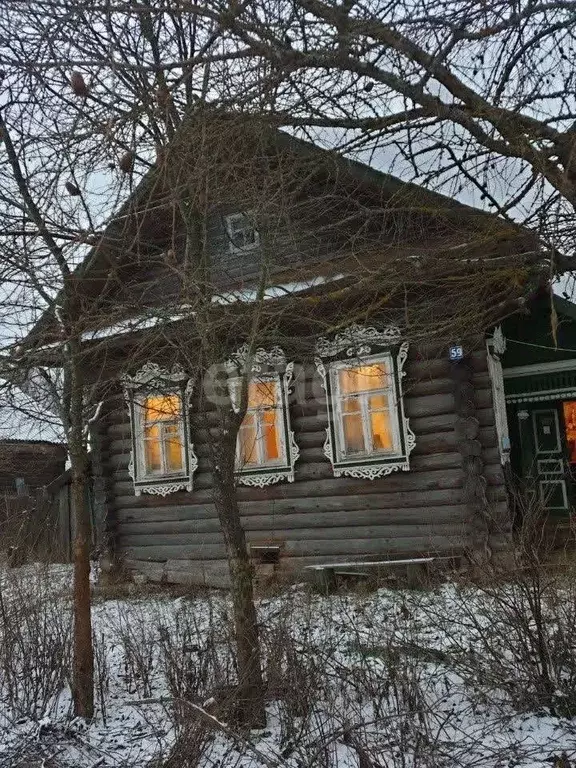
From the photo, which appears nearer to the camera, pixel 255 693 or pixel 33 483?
pixel 255 693

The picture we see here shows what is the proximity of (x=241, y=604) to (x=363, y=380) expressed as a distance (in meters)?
4.91

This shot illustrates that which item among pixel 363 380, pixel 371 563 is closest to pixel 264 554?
pixel 371 563

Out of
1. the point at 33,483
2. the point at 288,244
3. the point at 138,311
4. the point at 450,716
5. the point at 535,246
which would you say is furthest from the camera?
the point at 33,483

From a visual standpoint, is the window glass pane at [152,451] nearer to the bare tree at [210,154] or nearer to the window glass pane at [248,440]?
the window glass pane at [248,440]

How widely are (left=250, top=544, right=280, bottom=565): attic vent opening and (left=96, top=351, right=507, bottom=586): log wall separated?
0.33 feet

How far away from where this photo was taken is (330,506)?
9312mm

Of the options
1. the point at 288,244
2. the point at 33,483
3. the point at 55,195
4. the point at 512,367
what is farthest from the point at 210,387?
the point at 33,483

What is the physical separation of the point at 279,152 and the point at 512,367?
22.9 ft

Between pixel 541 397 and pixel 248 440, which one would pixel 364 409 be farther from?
pixel 541 397

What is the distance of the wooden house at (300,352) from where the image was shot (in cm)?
491

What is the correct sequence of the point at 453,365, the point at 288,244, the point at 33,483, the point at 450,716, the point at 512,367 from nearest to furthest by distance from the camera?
1. the point at 450,716
2. the point at 288,244
3. the point at 453,365
4. the point at 512,367
5. the point at 33,483

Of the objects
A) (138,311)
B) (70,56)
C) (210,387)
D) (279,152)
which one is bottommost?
(210,387)

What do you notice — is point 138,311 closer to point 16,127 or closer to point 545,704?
point 16,127

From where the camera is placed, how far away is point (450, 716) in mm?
4219
